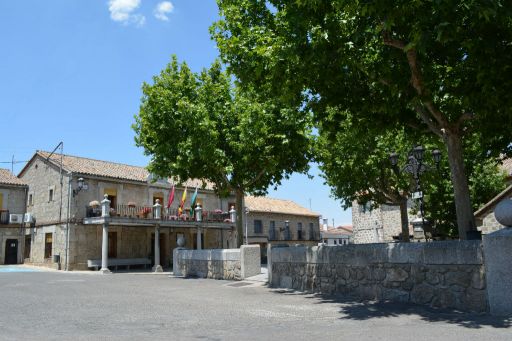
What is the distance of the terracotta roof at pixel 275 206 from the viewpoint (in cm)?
4134

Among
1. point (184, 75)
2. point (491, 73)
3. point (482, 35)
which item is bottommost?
point (491, 73)

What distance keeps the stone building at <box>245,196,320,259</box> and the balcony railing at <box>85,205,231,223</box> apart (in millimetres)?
7640

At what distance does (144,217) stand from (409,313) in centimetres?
2159

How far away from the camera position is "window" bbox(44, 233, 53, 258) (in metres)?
27.5

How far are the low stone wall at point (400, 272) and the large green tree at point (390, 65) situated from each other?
1229mm

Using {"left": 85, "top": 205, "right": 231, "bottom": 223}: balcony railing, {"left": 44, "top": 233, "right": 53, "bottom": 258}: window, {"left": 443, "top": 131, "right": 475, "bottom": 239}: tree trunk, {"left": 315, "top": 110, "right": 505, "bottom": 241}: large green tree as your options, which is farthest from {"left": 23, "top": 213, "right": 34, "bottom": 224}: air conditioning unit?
{"left": 443, "top": 131, "right": 475, "bottom": 239}: tree trunk

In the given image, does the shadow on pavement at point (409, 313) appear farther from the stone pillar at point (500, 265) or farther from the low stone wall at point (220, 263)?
the low stone wall at point (220, 263)

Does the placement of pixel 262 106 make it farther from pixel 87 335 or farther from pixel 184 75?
pixel 87 335

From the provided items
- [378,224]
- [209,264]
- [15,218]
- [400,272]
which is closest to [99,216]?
[15,218]

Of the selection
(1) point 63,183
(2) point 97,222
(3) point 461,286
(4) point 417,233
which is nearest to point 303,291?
(3) point 461,286

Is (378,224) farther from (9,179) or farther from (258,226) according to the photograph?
(9,179)

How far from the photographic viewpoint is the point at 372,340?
17.7 ft

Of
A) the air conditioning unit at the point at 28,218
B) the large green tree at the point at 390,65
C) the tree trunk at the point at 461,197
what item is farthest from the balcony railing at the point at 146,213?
the tree trunk at the point at 461,197

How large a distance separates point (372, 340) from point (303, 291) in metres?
5.57
